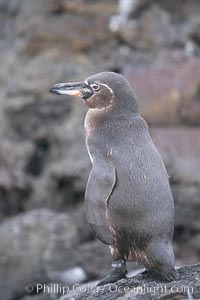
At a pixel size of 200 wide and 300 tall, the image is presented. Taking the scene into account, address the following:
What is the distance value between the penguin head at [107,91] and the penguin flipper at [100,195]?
34 cm

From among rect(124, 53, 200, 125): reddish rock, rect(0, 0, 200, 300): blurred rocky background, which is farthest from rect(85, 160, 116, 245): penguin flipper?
rect(124, 53, 200, 125): reddish rock

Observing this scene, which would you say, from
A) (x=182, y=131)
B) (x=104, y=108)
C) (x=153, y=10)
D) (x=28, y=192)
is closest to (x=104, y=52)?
(x=153, y=10)

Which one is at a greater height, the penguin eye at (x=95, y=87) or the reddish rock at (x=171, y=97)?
the penguin eye at (x=95, y=87)

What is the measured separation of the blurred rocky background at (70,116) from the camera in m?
7.98

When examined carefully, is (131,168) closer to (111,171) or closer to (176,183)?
(111,171)

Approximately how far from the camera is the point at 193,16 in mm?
11727

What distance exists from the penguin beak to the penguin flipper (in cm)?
40

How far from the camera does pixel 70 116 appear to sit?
9.77 m

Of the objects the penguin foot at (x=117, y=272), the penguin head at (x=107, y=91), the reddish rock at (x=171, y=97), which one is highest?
the penguin head at (x=107, y=91)

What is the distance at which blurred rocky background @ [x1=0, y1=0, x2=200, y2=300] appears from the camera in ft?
26.2

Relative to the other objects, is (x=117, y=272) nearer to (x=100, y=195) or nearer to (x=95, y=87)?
(x=100, y=195)

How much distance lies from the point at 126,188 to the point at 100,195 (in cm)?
14

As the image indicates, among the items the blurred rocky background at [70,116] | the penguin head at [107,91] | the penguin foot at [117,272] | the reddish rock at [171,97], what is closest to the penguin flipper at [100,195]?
the penguin foot at [117,272]

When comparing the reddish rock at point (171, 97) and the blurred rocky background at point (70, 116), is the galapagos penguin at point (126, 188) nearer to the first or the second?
the blurred rocky background at point (70, 116)
